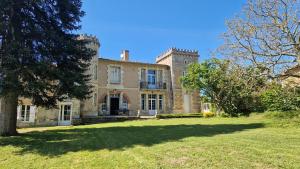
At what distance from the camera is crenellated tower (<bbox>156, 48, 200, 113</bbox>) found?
27.3m

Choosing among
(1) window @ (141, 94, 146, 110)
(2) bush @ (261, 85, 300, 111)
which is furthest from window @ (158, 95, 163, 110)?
(2) bush @ (261, 85, 300, 111)

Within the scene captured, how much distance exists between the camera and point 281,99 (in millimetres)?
14289

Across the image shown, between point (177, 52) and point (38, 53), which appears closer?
point (38, 53)

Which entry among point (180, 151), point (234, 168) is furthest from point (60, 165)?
point (234, 168)

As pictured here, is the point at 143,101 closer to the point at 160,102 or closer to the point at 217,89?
the point at 160,102

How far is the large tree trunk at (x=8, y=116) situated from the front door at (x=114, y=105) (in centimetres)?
1412

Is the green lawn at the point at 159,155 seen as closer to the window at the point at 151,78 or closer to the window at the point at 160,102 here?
the window at the point at 151,78

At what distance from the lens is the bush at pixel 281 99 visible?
12133 mm

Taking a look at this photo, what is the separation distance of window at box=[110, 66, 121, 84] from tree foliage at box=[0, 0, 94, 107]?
42.5 feet

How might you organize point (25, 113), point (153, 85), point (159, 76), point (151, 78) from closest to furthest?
1. point (25, 113)
2. point (153, 85)
3. point (151, 78)
4. point (159, 76)

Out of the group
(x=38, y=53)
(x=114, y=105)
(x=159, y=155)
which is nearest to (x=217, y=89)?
(x=114, y=105)

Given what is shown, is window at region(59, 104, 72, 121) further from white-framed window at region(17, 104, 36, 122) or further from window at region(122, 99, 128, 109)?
window at region(122, 99, 128, 109)

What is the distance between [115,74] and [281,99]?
16.0 meters

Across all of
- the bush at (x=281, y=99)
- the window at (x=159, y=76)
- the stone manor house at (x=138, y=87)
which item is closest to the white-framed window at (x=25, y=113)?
the stone manor house at (x=138, y=87)
